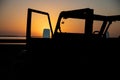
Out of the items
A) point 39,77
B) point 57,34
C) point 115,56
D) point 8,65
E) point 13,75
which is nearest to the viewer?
point 39,77

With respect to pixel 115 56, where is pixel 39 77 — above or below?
below

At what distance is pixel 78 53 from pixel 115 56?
1.91ft

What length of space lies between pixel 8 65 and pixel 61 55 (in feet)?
10.4

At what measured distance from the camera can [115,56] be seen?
2.54 m

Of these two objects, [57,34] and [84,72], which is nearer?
[84,72]

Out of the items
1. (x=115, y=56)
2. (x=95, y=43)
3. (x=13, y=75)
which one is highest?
(x=95, y=43)

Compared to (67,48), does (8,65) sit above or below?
below

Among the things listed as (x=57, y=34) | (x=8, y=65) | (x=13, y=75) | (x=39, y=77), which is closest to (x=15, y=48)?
(x=8, y=65)

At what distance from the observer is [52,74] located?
2.35 meters

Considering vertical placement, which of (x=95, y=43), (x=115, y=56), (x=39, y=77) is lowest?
(x=39, y=77)

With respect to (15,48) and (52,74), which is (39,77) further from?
(15,48)

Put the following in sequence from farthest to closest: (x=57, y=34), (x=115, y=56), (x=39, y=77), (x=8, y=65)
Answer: (x=8, y=65) < (x=57, y=34) < (x=115, y=56) < (x=39, y=77)

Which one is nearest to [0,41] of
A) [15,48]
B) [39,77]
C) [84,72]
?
[15,48]

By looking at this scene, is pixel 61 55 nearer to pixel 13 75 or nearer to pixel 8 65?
pixel 13 75
